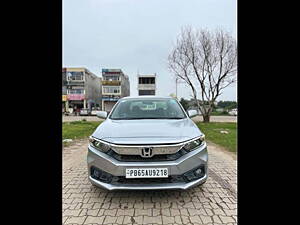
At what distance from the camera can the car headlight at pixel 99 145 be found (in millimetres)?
2383

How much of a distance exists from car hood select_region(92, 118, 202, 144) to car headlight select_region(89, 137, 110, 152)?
0.06 m

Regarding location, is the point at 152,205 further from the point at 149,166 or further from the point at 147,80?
the point at 147,80

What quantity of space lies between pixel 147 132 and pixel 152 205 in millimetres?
953

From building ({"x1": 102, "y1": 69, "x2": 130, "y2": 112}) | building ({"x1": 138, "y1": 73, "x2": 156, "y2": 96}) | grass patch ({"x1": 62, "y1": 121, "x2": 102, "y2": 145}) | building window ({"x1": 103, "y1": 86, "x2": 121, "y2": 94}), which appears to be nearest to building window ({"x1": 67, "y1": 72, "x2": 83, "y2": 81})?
building ({"x1": 102, "y1": 69, "x2": 130, "y2": 112})

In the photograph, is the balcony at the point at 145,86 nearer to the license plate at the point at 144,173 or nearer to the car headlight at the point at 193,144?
the car headlight at the point at 193,144

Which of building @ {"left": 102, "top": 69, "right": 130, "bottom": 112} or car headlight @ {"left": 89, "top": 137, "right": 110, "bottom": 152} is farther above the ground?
building @ {"left": 102, "top": 69, "right": 130, "bottom": 112}

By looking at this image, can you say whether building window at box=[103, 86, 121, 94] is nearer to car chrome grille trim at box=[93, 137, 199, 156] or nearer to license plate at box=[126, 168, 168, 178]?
car chrome grille trim at box=[93, 137, 199, 156]

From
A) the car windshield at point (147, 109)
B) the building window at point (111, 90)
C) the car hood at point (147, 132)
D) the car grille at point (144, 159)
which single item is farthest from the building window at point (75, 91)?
the car grille at point (144, 159)

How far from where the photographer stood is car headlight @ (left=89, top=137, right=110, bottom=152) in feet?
7.82
